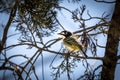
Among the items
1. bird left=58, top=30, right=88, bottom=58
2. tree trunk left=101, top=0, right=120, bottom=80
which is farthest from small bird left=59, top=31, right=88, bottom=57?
tree trunk left=101, top=0, right=120, bottom=80

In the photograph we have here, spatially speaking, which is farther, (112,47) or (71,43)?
(71,43)

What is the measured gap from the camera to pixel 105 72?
5.41ft

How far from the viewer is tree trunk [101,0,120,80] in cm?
160

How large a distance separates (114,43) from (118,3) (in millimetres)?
262

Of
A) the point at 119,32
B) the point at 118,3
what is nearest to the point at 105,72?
the point at 119,32

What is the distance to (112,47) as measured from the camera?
163cm

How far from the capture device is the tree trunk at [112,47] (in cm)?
160

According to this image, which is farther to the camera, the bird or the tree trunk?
the bird

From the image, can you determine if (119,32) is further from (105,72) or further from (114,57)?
(105,72)

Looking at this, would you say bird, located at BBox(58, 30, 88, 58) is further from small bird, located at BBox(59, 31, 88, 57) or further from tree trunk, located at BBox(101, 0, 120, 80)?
tree trunk, located at BBox(101, 0, 120, 80)

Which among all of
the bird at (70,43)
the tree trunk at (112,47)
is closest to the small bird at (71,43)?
the bird at (70,43)

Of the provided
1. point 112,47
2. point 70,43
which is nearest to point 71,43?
point 70,43

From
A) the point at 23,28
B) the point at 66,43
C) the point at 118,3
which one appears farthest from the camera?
the point at 66,43

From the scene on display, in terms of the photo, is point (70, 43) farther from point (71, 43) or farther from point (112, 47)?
point (112, 47)
